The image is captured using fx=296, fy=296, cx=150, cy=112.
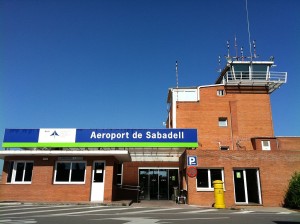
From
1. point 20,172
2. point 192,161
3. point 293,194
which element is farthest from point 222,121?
point 20,172

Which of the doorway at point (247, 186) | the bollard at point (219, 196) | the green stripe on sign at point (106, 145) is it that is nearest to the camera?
the bollard at point (219, 196)

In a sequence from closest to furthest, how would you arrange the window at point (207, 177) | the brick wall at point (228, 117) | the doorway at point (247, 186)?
the doorway at point (247, 186)
the window at point (207, 177)
the brick wall at point (228, 117)

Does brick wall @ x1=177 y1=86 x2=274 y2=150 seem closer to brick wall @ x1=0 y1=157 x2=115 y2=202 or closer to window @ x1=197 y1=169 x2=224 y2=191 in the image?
window @ x1=197 y1=169 x2=224 y2=191

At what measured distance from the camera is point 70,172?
20.1 m

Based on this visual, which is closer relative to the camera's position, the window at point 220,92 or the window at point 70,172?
the window at point 70,172

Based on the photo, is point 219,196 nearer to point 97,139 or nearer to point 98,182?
point 98,182

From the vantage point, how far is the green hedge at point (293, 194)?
59.2ft

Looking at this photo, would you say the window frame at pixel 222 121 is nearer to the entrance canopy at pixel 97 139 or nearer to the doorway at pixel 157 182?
the doorway at pixel 157 182

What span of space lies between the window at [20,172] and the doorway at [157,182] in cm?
947

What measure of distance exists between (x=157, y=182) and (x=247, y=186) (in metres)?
8.06

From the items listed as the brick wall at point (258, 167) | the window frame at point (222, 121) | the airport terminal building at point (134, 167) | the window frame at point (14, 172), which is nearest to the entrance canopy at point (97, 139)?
the airport terminal building at point (134, 167)

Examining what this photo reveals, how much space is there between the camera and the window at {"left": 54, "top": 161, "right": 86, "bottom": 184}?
19875 mm

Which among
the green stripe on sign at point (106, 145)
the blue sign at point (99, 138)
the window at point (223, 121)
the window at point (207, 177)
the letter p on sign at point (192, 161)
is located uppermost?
the window at point (223, 121)

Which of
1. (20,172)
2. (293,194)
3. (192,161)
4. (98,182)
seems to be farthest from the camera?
(20,172)
